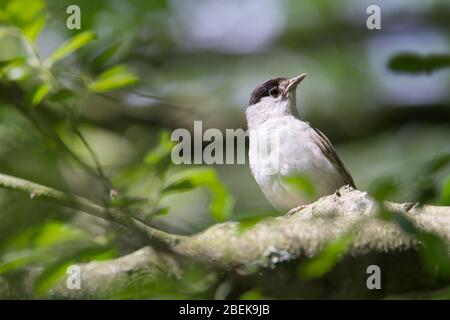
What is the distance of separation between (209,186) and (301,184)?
166 cm

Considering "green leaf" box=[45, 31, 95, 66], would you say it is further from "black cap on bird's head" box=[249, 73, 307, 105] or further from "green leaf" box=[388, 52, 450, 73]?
"black cap on bird's head" box=[249, 73, 307, 105]

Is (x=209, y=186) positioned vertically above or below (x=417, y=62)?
above

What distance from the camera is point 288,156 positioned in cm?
619

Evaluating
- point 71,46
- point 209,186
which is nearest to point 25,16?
point 71,46

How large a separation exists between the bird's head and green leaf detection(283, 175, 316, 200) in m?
4.67

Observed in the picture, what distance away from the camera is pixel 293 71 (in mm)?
8852

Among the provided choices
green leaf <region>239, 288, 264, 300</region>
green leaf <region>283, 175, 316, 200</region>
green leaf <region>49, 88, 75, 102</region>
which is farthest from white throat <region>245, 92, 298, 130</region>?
green leaf <region>283, 175, 316, 200</region>

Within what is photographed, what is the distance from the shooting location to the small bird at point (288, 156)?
20.1 feet

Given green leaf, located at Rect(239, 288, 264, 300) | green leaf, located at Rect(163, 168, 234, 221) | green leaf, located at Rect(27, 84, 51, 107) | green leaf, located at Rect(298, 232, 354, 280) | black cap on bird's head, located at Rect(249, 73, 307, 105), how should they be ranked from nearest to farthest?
green leaf, located at Rect(298, 232, 354, 280) → green leaf, located at Rect(239, 288, 264, 300) → green leaf, located at Rect(163, 168, 234, 221) → green leaf, located at Rect(27, 84, 51, 107) → black cap on bird's head, located at Rect(249, 73, 307, 105)

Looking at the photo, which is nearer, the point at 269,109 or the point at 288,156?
the point at 288,156

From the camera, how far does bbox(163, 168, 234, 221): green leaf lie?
3.56m

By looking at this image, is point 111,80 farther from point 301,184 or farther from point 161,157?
point 301,184

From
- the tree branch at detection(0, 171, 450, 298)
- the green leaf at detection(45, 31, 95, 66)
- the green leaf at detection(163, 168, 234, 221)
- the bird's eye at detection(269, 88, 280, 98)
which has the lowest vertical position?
the tree branch at detection(0, 171, 450, 298)
